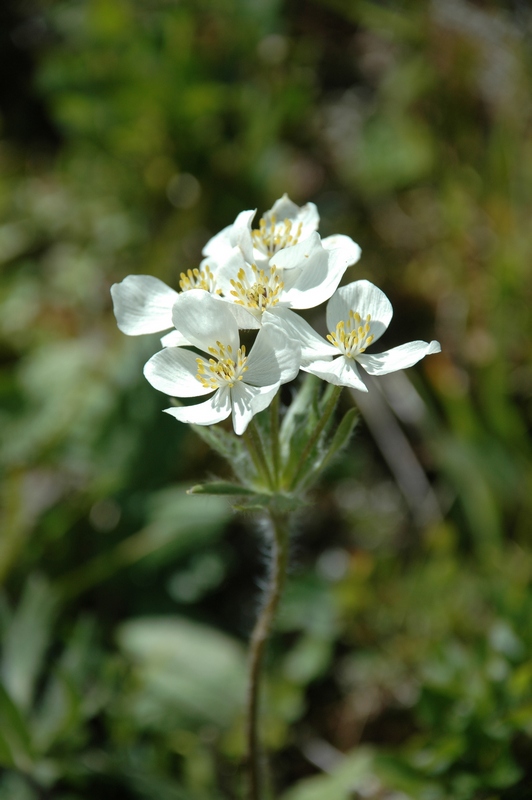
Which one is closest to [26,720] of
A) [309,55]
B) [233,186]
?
[233,186]

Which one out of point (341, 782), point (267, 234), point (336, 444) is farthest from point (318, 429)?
point (341, 782)

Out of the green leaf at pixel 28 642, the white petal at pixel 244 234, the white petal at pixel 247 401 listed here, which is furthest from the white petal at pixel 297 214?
the green leaf at pixel 28 642

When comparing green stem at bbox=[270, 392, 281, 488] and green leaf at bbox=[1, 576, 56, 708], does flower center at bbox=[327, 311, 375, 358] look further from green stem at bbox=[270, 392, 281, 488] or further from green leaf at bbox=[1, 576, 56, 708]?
green leaf at bbox=[1, 576, 56, 708]

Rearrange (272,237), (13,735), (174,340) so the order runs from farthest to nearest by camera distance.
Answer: (13,735) < (272,237) < (174,340)

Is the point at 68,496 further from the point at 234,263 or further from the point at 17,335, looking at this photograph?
the point at 234,263

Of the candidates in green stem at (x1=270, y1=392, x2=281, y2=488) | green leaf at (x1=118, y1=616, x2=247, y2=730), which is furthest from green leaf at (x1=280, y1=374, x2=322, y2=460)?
green leaf at (x1=118, y1=616, x2=247, y2=730)

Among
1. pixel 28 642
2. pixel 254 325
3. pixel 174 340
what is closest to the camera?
pixel 254 325

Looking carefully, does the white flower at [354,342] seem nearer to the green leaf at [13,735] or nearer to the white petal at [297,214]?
the white petal at [297,214]

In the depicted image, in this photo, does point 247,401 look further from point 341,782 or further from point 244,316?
point 341,782
